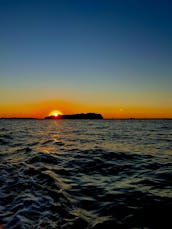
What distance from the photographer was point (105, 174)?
35.5 ft

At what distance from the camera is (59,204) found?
686cm

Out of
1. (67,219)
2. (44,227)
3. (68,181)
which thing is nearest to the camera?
(44,227)

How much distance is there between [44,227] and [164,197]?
4.18m

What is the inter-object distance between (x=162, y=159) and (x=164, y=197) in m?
7.43

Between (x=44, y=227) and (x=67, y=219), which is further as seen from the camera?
(x=67, y=219)

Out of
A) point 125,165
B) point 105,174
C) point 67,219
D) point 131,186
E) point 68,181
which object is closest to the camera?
point 67,219

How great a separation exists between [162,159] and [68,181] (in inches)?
296

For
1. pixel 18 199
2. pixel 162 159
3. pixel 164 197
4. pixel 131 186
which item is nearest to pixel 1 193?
pixel 18 199

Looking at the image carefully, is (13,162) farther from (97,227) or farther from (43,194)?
(97,227)

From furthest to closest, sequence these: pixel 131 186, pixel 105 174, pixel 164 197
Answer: pixel 105 174
pixel 131 186
pixel 164 197

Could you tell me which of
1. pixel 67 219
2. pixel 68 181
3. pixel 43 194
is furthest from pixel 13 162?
pixel 67 219

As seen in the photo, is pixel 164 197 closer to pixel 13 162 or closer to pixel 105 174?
pixel 105 174

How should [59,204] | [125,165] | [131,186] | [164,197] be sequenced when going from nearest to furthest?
[59,204], [164,197], [131,186], [125,165]

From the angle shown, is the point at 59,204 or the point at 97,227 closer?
the point at 97,227
